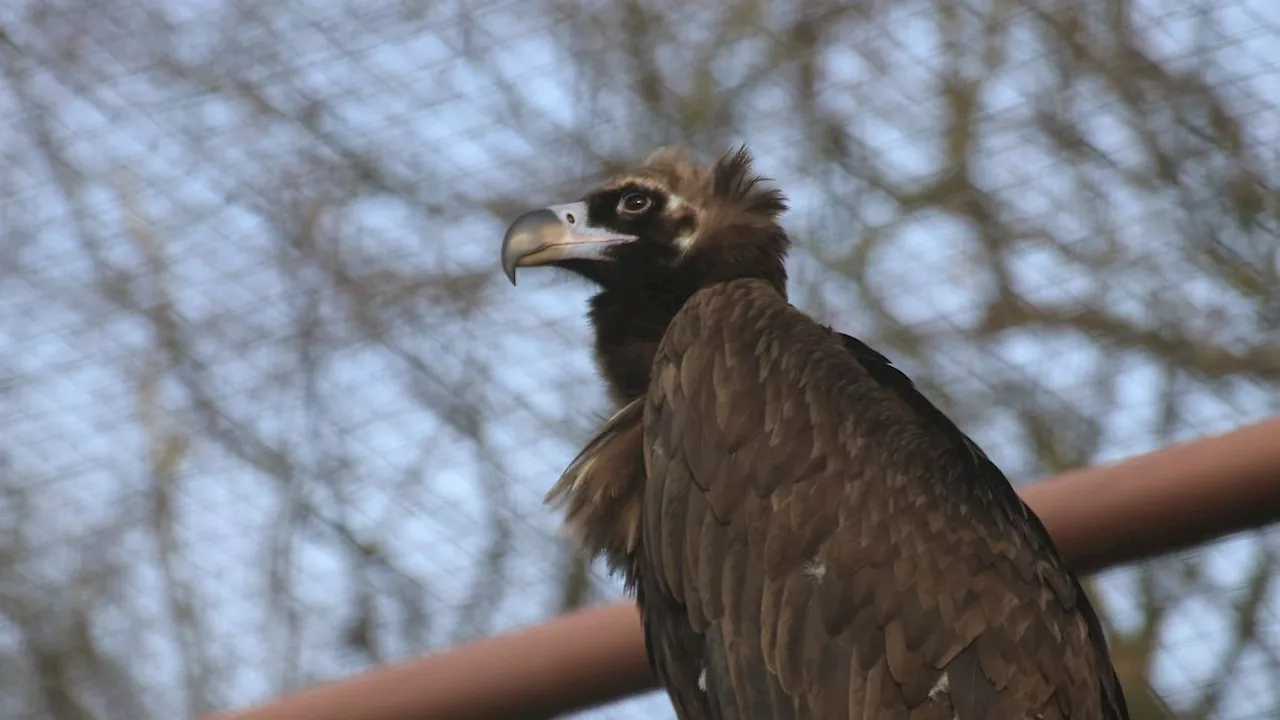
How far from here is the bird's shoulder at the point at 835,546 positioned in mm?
2479

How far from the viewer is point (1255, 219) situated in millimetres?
4309

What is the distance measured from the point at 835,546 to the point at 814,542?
0.10 ft

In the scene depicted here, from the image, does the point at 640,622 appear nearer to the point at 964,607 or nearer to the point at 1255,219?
the point at 964,607

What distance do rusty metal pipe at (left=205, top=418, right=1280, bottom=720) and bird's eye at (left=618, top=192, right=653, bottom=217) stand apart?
0.84 metres

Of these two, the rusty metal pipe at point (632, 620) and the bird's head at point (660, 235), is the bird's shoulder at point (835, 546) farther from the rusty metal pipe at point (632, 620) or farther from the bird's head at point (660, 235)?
the bird's head at point (660, 235)

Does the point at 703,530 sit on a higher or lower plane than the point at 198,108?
higher

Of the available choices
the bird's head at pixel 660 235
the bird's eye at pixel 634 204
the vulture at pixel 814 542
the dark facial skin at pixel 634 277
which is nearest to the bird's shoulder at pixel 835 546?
the vulture at pixel 814 542

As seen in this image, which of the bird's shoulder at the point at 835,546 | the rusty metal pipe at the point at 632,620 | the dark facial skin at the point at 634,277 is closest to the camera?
the rusty metal pipe at the point at 632,620

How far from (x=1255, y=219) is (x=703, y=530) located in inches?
85.0

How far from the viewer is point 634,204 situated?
331 cm

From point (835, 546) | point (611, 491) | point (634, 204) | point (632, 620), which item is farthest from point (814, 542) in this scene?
point (634, 204)

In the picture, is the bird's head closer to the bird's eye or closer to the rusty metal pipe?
the bird's eye

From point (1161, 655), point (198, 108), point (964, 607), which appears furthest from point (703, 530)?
point (198, 108)

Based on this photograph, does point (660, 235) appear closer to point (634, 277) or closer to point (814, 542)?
point (634, 277)
